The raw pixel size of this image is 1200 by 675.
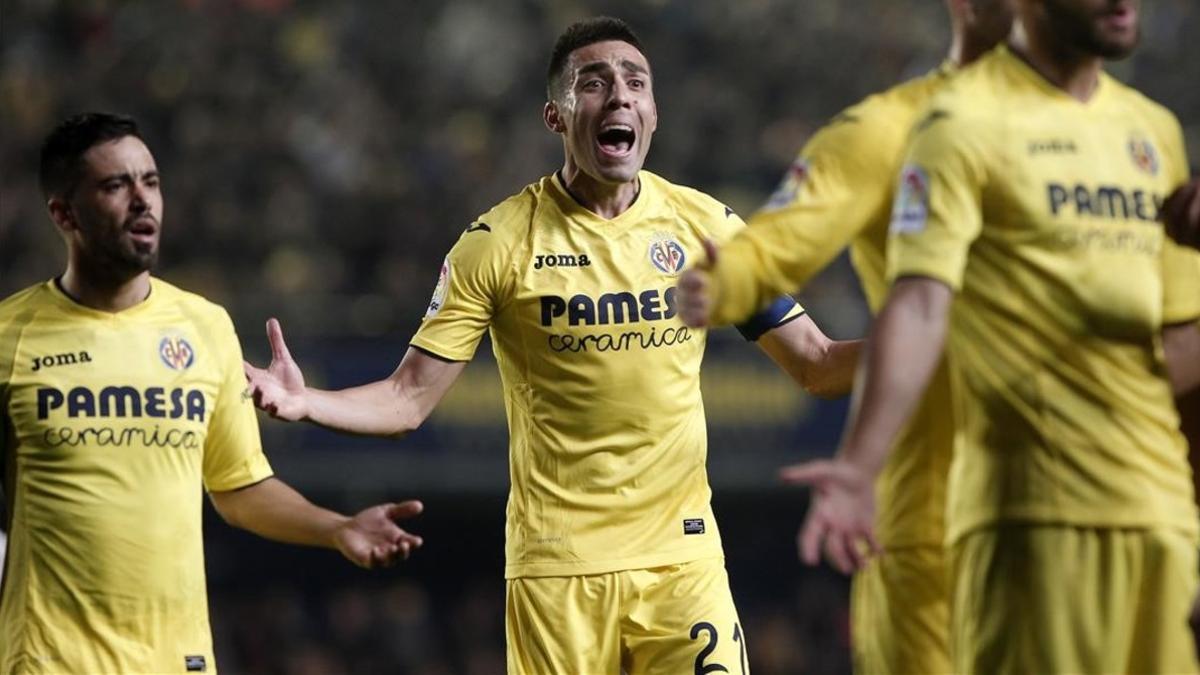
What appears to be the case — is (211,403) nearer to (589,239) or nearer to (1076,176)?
(589,239)

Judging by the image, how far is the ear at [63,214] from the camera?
7.18m

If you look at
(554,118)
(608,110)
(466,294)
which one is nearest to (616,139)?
(608,110)

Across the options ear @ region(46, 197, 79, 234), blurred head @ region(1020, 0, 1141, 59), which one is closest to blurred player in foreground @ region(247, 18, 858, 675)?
ear @ region(46, 197, 79, 234)

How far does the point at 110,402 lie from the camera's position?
22.6ft

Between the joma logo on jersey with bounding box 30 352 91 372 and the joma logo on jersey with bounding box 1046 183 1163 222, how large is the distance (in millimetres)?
3472

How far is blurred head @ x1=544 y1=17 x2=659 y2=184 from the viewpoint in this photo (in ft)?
23.5

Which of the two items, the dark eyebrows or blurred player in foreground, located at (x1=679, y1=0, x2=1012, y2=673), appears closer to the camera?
blurred player in foreground, located at (x1=679, y1=0, x2=1012, y2=673)

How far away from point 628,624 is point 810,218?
2.08 meters

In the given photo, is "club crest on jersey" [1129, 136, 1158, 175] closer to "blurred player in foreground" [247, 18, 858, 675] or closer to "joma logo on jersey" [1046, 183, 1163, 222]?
"joma logo on jersey" [1046, 183, 1163, 222]

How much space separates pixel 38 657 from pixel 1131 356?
11.9ft

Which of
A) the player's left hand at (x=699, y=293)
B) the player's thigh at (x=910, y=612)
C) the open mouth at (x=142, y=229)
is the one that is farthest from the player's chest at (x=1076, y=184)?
the open mouth at (x=142, y=229)

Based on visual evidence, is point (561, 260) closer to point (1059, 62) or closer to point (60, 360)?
point (60, 360)

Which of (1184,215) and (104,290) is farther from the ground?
(104,290)

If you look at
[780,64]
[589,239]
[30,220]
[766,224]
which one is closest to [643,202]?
[589,239]
